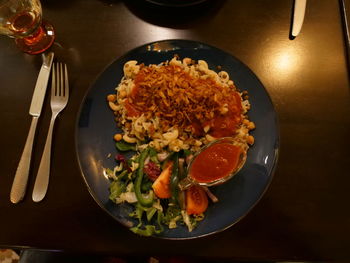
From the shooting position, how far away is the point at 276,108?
5.57ft

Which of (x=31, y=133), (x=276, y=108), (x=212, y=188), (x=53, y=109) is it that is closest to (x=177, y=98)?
(x=212, y=188)

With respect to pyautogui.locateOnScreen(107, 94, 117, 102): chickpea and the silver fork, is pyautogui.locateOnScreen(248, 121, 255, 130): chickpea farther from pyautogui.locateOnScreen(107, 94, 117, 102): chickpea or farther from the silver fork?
the silver fork

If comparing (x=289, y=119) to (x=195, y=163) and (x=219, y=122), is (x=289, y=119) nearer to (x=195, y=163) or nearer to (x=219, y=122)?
(x=219, y=122)

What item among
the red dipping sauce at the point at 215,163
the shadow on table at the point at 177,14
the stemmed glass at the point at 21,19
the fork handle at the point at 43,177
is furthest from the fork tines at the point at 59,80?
the red dipping sauce at the point at 215,163

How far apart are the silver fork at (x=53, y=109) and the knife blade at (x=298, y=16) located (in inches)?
59.8

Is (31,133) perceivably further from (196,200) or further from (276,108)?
(276,108)

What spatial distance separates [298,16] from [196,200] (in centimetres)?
142

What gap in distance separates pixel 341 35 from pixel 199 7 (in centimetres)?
97

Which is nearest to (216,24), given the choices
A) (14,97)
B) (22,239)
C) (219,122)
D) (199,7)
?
(199,7)

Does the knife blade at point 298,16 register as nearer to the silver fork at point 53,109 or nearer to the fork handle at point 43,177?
the silver fork at point 53,109

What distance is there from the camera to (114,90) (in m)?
1.63

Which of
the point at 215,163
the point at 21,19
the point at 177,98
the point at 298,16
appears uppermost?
the point at 298,16

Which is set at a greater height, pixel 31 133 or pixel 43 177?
pixel 31 133

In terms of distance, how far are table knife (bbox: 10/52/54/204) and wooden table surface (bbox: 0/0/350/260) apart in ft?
0.13
